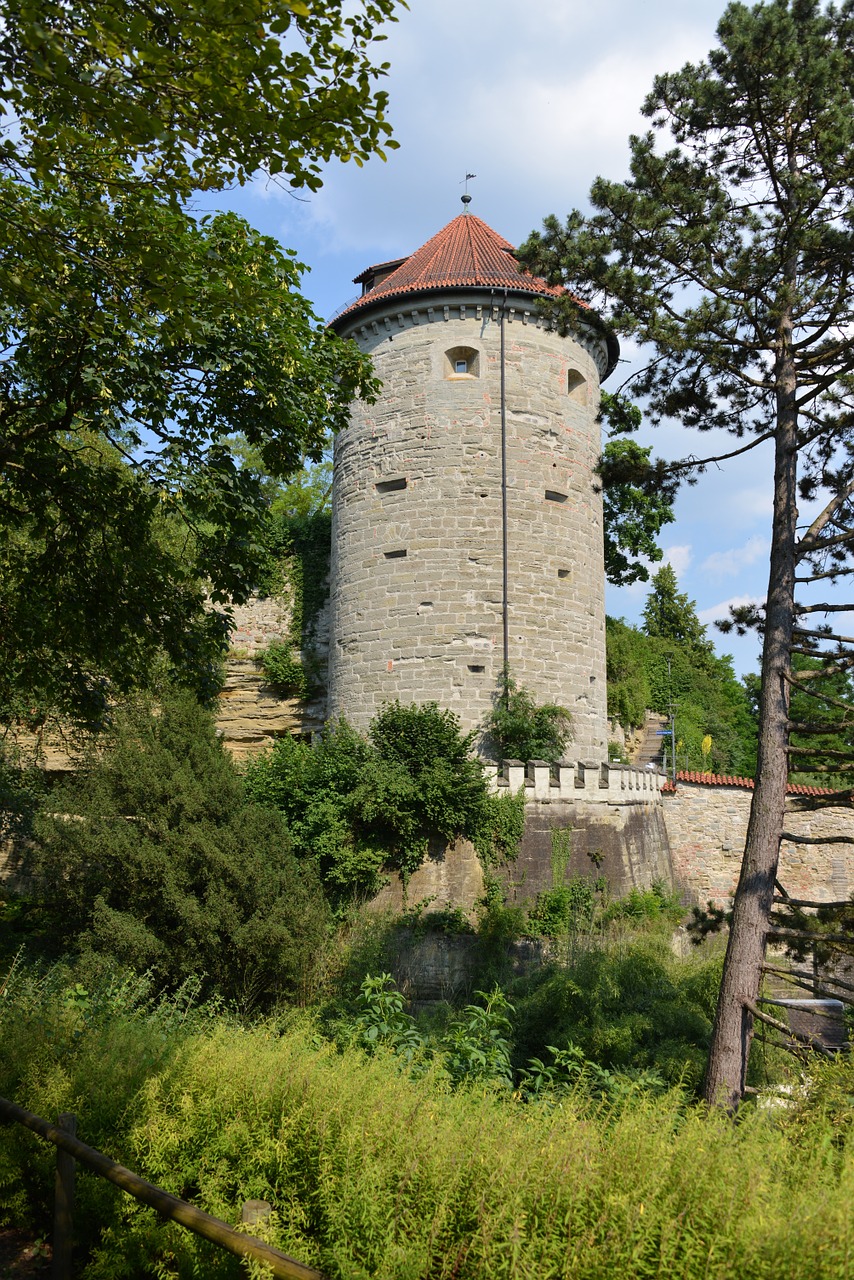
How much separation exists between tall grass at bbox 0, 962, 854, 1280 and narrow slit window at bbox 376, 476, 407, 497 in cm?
1200

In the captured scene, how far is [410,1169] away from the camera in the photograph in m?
3.21

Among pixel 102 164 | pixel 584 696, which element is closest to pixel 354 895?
pixel 584 696

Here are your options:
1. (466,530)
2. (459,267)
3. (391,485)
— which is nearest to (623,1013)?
(466,530)

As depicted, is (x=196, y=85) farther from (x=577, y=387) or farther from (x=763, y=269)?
(x=577, y=387)

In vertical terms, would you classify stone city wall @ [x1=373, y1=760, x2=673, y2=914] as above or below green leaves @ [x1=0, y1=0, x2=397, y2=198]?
below

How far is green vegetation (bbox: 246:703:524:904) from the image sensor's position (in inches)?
520

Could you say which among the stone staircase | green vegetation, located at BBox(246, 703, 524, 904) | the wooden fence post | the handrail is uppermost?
the stone staircase

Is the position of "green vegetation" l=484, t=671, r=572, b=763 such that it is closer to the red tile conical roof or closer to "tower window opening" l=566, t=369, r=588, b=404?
"tower window opening" l=566, t=369, r=588, b=404

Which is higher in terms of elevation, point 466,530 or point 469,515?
point 469,515

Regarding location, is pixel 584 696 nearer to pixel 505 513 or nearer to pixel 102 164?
pixel 505 513

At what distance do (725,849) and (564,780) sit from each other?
23.0 ft

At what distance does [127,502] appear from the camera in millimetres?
6684

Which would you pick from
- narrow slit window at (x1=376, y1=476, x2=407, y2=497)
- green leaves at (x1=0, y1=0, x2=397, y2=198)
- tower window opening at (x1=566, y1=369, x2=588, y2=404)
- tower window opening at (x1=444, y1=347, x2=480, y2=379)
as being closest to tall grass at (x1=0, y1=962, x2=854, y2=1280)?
green leaves at (x1=0, y1=0, x2=397, y2=198)

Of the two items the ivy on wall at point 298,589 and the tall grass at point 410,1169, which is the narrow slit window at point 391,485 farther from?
the tall grass at point 410,1169
